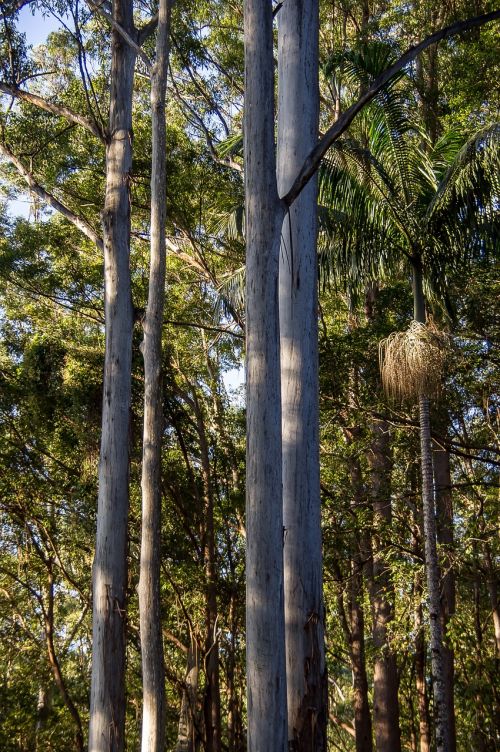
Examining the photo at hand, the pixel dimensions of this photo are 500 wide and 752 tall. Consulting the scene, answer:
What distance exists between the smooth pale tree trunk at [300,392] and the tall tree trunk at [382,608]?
684 centimetres

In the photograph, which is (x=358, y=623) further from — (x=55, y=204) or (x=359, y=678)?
(x=55, y=204)

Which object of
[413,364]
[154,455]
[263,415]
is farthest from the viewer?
[154,455]

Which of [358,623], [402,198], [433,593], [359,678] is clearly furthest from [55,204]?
[359,678]

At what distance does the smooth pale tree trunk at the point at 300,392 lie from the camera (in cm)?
493

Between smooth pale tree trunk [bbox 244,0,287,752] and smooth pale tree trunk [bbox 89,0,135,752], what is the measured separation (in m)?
4.65

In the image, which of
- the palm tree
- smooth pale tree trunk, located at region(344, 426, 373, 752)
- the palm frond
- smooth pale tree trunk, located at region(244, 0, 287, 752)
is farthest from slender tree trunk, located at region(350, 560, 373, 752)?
smooth pale tree trunk, located at region(244, 0, 287, 752)

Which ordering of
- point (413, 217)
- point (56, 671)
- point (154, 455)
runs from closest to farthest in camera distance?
point (154, 455) → point (413, 217) → point (56, 671)

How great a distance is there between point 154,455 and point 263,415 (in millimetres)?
4777

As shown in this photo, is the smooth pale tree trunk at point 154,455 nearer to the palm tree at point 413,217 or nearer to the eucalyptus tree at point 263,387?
the palm tree at point 413,217

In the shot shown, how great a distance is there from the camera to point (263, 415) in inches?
168

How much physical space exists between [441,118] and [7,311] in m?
8.38

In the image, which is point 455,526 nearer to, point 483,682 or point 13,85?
point 483,682

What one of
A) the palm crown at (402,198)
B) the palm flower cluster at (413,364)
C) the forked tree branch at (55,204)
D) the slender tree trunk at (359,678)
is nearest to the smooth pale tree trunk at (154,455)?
the forked tree branch at (55,204)

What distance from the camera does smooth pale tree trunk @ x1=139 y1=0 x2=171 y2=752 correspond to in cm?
827
